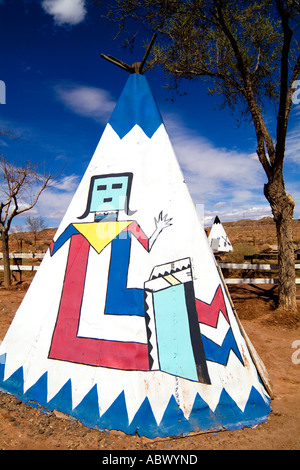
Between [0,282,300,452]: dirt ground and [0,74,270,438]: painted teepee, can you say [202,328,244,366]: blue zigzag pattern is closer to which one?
[0,74,270,438]: painted teepee

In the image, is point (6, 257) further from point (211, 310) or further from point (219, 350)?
point (219, 350)

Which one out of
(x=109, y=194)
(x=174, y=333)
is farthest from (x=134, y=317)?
(x=109, y=194)

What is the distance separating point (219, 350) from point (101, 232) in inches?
63.9

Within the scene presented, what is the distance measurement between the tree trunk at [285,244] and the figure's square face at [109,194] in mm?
4052

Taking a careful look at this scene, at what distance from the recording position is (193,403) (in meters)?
2.29

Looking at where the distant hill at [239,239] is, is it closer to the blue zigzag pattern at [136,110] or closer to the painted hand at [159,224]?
the blue zigzag pattern at [136,110]

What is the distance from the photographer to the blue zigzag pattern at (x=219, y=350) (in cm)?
245

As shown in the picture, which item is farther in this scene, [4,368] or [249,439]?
[4,368]

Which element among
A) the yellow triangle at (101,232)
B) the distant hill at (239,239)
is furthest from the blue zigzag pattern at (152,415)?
the distant hill at (239,239)

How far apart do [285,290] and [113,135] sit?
4734 mm

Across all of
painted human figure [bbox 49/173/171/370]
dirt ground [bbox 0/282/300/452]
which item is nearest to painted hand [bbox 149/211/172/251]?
painted human figure [bbox 49/173/171/370]

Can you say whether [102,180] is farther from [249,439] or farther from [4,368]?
[249,439]

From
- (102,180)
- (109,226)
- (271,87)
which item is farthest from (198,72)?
(109,226)

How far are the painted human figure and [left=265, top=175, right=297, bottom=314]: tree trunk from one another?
3.91 meters
